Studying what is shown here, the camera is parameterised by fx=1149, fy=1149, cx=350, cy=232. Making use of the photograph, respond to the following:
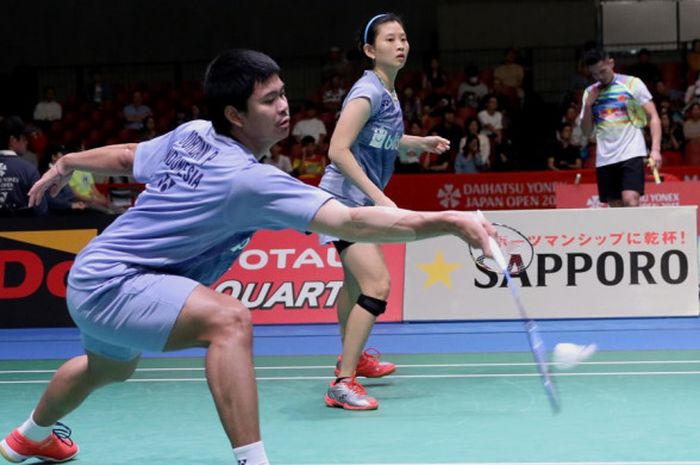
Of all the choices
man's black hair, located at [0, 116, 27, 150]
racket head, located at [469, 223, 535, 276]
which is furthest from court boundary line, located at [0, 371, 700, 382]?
man's black hair, located at [0, 116, 27, 150]

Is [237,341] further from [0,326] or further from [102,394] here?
[0,326]

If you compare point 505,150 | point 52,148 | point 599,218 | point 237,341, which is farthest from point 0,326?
point 505,150

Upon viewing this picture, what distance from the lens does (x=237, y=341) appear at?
10.7ft

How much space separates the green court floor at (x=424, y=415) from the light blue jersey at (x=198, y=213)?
1.16 metres

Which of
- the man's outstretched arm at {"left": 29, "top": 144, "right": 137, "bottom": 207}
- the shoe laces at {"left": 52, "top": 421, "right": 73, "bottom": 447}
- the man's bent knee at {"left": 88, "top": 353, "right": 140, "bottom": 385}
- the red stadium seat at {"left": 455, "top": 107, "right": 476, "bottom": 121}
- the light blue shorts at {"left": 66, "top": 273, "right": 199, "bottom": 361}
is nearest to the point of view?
the light blue shorts at {"left": 66, "top": 273, "right": 199, "bottom": 361}

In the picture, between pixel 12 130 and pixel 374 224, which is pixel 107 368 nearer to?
pixel 374 224

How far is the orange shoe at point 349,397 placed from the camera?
17.5ft

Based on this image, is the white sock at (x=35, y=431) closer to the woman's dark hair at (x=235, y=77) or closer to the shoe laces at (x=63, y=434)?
the shoe laces at (x=63, y=434)

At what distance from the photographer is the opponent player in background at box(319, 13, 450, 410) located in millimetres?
5445

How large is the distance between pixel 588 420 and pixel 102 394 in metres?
2.44

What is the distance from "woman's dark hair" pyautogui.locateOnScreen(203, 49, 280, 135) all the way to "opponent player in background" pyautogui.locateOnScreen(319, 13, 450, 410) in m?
1.99

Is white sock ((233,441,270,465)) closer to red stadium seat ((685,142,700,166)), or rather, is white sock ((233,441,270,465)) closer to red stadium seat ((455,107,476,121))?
red stadium seat ((685,142,700,166))

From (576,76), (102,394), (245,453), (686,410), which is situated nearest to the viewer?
(245,453)

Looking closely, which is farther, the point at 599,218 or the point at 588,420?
the point at 599,218
